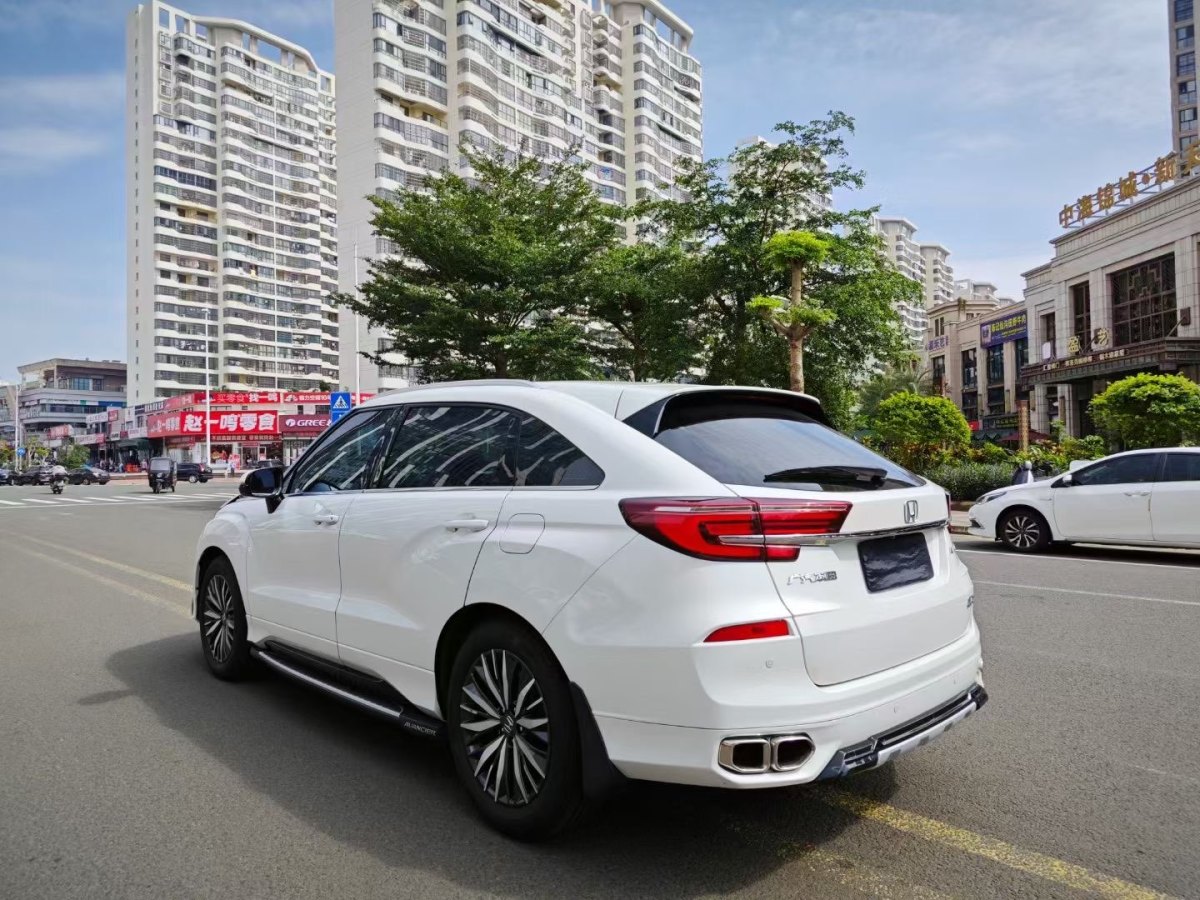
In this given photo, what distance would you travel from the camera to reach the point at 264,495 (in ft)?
15.3

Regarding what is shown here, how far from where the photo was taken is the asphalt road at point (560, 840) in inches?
102

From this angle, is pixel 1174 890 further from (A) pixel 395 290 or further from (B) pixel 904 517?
(A) pixel 395 290

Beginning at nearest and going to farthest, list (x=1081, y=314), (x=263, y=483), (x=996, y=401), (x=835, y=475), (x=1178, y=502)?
(x=835, y=475) < (x=263, y=483) < (x=1178, y=502) < (x=1081, y=314) < (x=996, y=401)

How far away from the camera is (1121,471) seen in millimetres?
10289

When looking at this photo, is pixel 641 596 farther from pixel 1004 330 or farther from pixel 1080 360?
pixel 1004 330

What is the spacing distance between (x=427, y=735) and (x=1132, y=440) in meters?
19.2

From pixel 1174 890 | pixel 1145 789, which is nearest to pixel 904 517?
pixel 1174 890

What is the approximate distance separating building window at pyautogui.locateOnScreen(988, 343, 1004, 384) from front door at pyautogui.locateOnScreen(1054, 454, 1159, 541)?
6173 cm

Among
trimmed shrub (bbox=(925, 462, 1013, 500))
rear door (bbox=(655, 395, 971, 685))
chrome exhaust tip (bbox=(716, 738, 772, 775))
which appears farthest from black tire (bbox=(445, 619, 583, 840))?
trimmed shrub (bbox=(925, 462, 1013, 500))

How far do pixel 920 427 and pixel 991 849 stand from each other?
769 inches

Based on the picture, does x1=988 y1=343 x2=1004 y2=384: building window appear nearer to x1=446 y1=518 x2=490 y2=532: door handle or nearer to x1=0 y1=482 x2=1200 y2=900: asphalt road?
x1=0 y1=482 x2=1200 y2=900: asphalt road

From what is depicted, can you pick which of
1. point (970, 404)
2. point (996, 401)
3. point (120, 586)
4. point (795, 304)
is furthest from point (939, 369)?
point (120, 586)

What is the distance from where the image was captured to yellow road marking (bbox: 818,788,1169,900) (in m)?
2.49

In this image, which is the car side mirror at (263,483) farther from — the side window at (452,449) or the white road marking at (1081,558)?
Answer: the white road marking at (1081,558)
